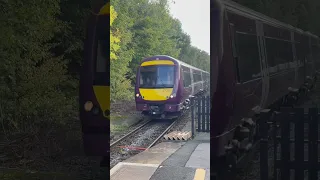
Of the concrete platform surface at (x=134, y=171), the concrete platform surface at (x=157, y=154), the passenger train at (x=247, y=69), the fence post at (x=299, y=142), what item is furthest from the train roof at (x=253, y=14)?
the concrete platform surface at (x=134, y=171)

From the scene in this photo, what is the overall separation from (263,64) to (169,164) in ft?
3.30

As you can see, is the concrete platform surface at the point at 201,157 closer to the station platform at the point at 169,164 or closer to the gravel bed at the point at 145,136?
the station platform at the point at 169,164

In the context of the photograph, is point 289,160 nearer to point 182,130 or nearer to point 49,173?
point 182,130

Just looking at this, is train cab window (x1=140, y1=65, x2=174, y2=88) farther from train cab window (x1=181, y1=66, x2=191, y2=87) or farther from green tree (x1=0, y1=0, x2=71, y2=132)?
green tree (x1=0, y1=0, x2=71, y2=132)

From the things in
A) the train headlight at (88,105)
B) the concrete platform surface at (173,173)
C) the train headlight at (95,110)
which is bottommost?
the concrete platform surface at (173,173)

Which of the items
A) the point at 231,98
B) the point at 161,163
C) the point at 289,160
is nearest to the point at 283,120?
the point at 289,160

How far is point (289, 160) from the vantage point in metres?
2.93

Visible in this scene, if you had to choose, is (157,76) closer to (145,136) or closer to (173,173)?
(145,136)

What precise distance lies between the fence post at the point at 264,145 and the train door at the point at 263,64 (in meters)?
0.10

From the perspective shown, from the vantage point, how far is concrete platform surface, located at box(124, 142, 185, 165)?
9.23 feet

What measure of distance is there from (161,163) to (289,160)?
973 mm

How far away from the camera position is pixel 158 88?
2.82 metres

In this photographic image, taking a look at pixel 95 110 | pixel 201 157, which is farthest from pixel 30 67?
pixel 201 157

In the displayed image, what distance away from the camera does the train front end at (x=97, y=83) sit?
311cm
